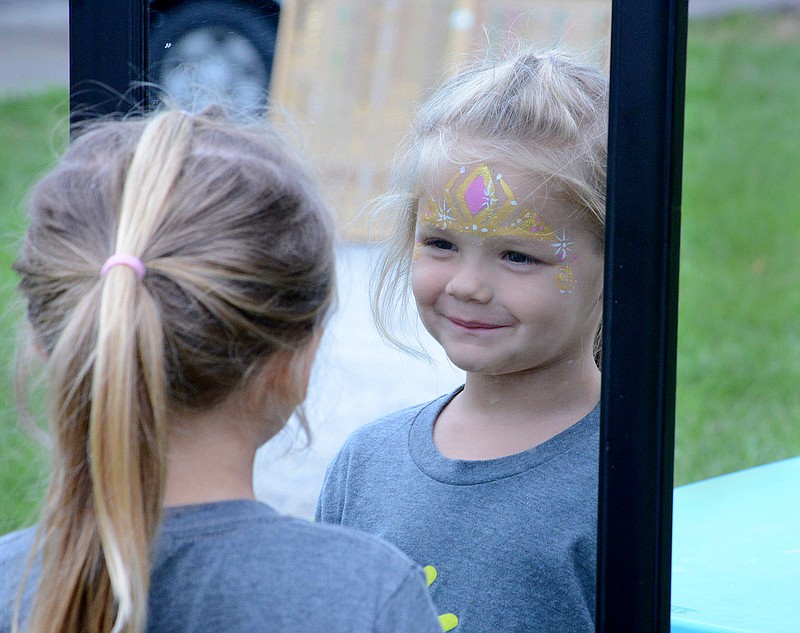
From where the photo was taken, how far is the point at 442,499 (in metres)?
1.20

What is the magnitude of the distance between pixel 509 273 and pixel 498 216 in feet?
0.21

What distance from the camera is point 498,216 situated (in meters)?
1.12

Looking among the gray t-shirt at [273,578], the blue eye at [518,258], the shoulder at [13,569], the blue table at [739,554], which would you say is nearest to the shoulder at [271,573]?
the gray t-shirt at [273,578]

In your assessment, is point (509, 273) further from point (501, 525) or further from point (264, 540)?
point (264, 540)

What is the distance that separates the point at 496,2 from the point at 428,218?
0.49 metres

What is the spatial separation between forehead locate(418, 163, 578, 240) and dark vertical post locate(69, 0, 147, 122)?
373 mm

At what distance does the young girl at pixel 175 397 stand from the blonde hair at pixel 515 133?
1.20 feet

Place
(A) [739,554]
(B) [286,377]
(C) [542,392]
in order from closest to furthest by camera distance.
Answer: (B) [286,377], (C) [542,392], (A) [739,554]

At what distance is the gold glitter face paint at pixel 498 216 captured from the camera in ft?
3.68

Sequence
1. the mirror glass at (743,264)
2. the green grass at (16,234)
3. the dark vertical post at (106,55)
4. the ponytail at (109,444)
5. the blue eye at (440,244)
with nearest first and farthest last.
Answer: the ponytail at (109,444)
the green grass at (16,234)
the dark vertical post at (106,55)
the blue eye at (440,244)
the mirror glass at (743,264)

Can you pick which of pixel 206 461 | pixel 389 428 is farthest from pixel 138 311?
pixel 389 428

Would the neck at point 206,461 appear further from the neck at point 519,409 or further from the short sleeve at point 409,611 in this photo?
the neck at point 519,409

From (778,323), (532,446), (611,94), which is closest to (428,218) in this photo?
(532,446)

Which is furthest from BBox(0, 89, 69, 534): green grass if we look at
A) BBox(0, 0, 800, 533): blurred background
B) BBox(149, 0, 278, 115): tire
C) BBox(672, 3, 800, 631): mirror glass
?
BBox(672, 3, 800, 631): mirror glass
